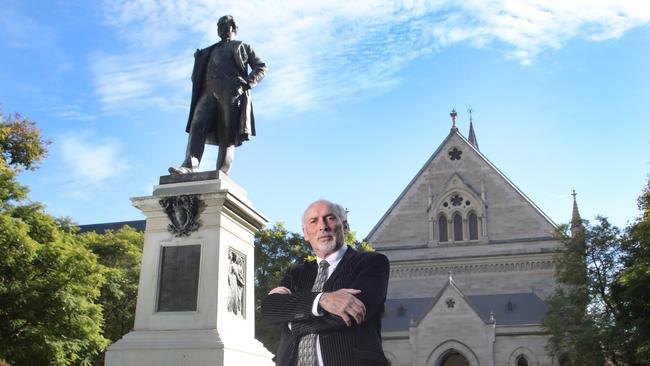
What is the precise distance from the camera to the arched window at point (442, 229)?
130 ft

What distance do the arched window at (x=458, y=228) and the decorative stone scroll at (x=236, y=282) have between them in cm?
3303

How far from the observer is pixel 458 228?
39.8m

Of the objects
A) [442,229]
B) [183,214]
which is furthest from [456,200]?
[183,214]

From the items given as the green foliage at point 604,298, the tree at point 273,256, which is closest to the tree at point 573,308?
the green foliage at point 604,298

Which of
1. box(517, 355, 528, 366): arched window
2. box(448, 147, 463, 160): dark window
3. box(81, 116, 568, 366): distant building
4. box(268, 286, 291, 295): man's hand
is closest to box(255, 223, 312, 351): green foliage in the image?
box(81, 116, 568, 366): distant building

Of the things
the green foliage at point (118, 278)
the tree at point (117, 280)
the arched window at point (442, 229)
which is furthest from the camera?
the arched window at point (442, 229)

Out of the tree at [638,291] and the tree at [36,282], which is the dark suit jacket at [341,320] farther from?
the tree at [638,291]

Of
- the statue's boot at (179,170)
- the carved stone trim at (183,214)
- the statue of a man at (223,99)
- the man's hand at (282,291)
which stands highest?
the statue of a man at (223,99)

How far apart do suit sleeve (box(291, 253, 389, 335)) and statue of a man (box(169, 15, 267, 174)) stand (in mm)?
4629

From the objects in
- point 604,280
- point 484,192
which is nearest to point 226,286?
point 604,280

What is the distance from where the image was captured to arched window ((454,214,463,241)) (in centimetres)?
3947

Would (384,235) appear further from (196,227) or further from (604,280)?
(196,227)

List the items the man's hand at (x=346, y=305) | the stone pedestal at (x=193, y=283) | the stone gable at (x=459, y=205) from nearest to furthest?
the man's hand at (x=346, y=305) → the stone pedestal at (x=193, y=283) → the stone gable at (x=459, y=205)

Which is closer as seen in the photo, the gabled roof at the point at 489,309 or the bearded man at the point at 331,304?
the bearded man at the point at 331,304
